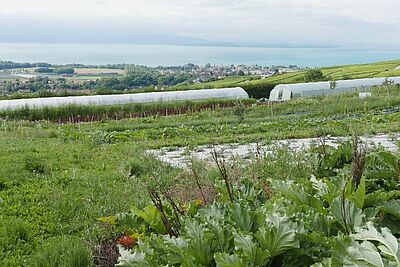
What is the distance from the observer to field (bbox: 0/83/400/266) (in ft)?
6.17

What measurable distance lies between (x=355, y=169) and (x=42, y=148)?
7736 mm

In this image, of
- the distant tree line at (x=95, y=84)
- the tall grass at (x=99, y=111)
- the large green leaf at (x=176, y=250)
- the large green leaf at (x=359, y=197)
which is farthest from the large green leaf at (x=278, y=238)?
the distant tree line at (x=95, y=84)

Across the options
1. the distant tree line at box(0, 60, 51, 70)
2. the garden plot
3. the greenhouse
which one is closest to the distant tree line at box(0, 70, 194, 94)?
the greenhouse

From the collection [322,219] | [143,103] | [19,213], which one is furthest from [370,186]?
[143,103]

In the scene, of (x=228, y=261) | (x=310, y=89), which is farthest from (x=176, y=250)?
(x=310, y=89)

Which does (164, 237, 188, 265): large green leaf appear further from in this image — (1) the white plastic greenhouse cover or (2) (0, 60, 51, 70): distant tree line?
(2) (0, 60, 51, 70): distant tree line

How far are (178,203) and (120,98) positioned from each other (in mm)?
21538

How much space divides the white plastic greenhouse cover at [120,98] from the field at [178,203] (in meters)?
12.1

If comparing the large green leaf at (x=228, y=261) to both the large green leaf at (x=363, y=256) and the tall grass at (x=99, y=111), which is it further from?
the tall grass at (x=99, y=111)

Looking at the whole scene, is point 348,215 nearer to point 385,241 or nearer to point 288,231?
point 288,231

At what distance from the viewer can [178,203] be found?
3500mm

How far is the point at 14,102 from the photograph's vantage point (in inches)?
871

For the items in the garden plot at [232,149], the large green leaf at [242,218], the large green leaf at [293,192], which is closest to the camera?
the large green leaf at [242,218]

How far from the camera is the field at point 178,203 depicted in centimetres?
188
